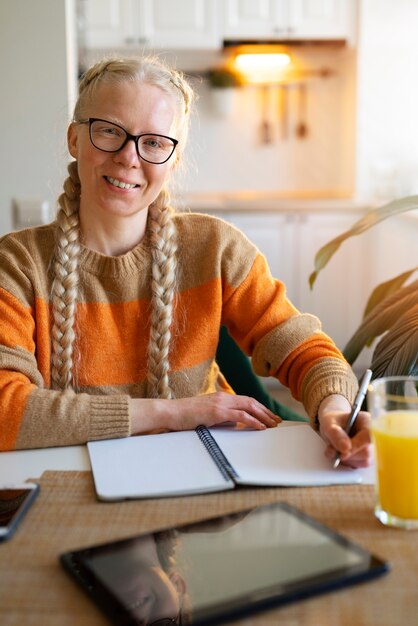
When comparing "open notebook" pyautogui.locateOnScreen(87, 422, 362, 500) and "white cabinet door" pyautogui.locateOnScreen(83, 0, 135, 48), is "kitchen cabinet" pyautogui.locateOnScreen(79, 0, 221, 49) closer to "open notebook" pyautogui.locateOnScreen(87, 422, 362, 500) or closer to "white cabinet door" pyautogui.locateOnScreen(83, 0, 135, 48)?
"white cabinet door" pyautogui.locateOnScreen(83, 0, 135, 48)

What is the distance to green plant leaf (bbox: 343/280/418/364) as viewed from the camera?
5.29 ft

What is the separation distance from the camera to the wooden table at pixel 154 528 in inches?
26.6

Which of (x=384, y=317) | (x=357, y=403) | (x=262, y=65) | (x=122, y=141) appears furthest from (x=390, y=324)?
(x=262, y=65)

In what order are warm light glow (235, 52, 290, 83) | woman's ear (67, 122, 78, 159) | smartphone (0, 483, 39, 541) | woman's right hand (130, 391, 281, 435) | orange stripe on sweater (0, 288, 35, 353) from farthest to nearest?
warm light glow (235, 52, 290, 83)
woman's ear (67, 122, 78, 159)
orange stripe on sweater (0, 288, 35, 353)
woman's right hand (130, 391, 281, 435)
smartphone (0, 483, 39, 541)

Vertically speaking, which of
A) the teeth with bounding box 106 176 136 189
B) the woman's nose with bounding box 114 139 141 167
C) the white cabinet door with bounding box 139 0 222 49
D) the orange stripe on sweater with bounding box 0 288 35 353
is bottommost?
the orange stripe on sweater with bounding box 0 288 35 353

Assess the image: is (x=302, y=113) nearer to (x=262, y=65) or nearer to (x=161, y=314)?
(x=262, y=65)

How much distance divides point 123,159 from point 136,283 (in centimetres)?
23

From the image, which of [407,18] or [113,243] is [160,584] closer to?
[113,243]

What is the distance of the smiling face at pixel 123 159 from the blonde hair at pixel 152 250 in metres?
0.02

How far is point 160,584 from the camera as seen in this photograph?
0.71m

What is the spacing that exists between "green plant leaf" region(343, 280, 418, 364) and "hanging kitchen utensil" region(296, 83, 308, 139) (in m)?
2.97

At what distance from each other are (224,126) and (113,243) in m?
3.16

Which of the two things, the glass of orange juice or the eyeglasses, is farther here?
the eyeglasses

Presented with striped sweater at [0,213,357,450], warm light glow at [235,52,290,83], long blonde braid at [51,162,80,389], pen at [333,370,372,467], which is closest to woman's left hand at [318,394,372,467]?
pen at [333,370,372,467]
